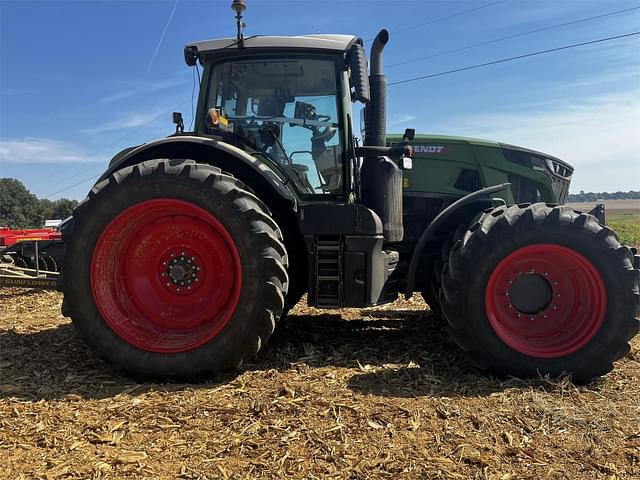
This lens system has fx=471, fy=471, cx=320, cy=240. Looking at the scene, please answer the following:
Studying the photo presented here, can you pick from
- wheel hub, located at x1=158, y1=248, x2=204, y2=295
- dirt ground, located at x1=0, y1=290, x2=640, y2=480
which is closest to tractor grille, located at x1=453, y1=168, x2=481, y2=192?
dirt ground, located at x1=0, y1=290, x2=640, y2=480

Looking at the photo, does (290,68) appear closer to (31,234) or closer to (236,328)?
(236,328)

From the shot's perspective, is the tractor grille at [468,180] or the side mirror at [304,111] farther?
the tractor grille at [468,180]

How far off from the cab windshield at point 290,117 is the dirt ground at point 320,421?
150 centimetres

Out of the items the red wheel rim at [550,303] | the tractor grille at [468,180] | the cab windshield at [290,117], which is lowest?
the red wheel rim at [550,303]

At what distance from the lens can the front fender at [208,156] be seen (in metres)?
3.54

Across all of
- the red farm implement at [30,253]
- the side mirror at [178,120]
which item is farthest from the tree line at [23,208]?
the side mirror at [178,120]

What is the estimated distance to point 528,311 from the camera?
11.5 ft

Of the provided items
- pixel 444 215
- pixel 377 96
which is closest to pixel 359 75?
pixel 377 96

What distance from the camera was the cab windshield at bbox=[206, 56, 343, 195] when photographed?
3.89 metres

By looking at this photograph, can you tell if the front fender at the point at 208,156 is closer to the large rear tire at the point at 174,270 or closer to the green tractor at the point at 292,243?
the green tractor at the point at 292,243

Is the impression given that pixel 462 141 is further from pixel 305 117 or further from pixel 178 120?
pixel 178 120

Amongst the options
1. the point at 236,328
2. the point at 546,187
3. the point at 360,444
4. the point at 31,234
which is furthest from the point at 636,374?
the point at 31,234

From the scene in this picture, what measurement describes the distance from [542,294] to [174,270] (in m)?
2.74

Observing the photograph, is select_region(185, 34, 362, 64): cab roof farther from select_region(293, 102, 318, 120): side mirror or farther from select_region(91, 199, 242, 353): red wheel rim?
select_region(91, 199, 242, 353): red wheel rim
